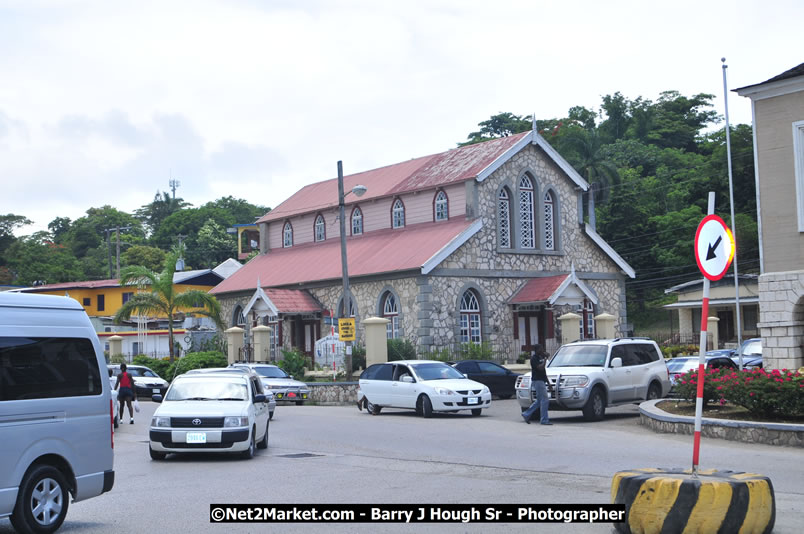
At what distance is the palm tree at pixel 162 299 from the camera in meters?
45.9

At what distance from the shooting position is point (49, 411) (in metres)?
9.89

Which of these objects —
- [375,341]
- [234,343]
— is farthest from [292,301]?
[375,341]

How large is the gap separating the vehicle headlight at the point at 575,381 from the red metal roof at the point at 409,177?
58.3ft

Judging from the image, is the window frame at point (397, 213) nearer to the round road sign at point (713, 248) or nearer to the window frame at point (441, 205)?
the window frame at point (441, 205)

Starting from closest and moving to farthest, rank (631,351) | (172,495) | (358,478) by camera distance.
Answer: (172,495) < (358,478) < (631,351)

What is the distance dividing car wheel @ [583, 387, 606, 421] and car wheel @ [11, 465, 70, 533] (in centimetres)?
1464

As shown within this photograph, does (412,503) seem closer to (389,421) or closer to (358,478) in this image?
(358,478)

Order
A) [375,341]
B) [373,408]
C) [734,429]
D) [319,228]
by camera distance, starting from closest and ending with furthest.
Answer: [734,429]
[373,408]
[375,341]
[319,228]

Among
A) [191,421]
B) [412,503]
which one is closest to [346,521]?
[412,503]

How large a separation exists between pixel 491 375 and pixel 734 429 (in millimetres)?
14733

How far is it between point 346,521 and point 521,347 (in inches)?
1213

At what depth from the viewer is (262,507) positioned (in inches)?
427

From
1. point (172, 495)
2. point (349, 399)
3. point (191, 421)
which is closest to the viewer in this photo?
point (172, 495)

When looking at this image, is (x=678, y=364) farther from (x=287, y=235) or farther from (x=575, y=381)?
(x=287, y=235)
